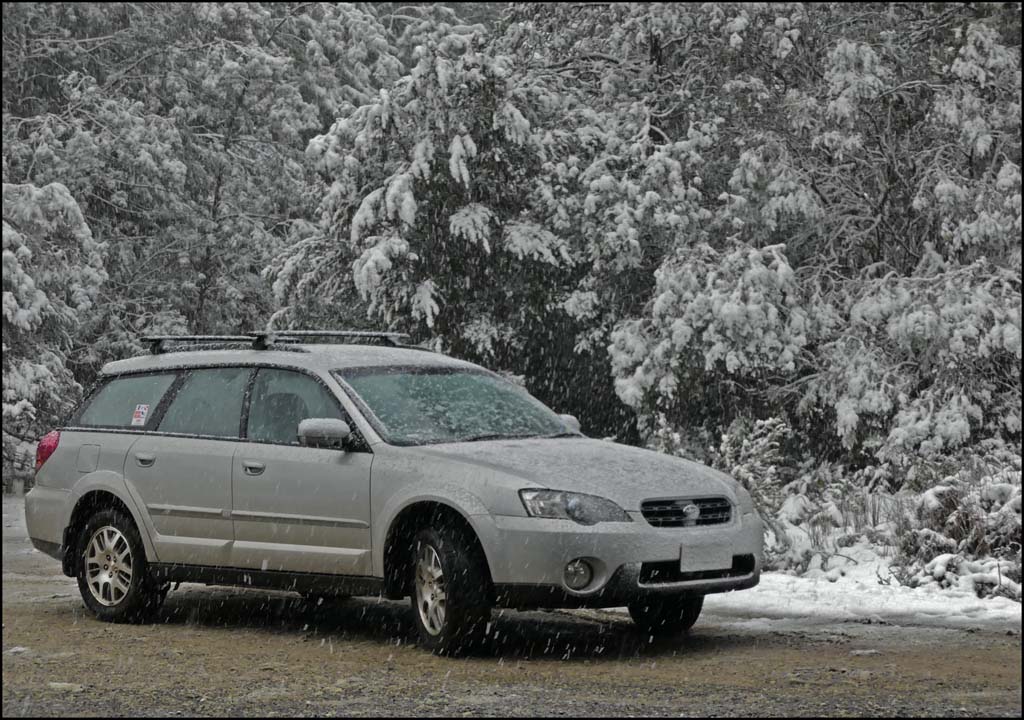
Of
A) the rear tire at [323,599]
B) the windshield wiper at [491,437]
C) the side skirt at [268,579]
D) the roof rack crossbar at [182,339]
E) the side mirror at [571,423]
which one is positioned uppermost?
the roof rack crossbar at [182,339]

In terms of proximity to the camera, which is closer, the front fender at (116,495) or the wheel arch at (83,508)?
the front fender at (116,495)

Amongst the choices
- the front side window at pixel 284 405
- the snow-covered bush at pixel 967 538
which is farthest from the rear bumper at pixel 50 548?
the snow-covered bush at pixel 967 538

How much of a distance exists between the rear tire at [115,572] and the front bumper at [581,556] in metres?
2.75

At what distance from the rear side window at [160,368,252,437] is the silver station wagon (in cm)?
1

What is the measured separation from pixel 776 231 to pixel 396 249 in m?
5.11

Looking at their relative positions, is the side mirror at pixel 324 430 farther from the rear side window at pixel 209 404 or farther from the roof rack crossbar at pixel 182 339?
the roof rack crossbar at pixel 182 339

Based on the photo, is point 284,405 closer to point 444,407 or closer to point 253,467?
point 253,467

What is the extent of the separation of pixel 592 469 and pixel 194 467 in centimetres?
255

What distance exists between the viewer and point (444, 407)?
9164 millimetres

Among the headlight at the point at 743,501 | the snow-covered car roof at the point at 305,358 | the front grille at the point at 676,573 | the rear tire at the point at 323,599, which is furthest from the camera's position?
the rear tire at the point at 323,599

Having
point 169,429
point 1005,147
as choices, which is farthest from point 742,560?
point 1005,147

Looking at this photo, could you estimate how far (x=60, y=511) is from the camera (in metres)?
10.1

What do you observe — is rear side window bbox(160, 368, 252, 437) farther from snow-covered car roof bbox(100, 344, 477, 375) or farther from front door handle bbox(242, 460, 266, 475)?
front door handle bbox(242, 460, 266, 475)

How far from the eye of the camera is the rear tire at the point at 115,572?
31.9 ft
